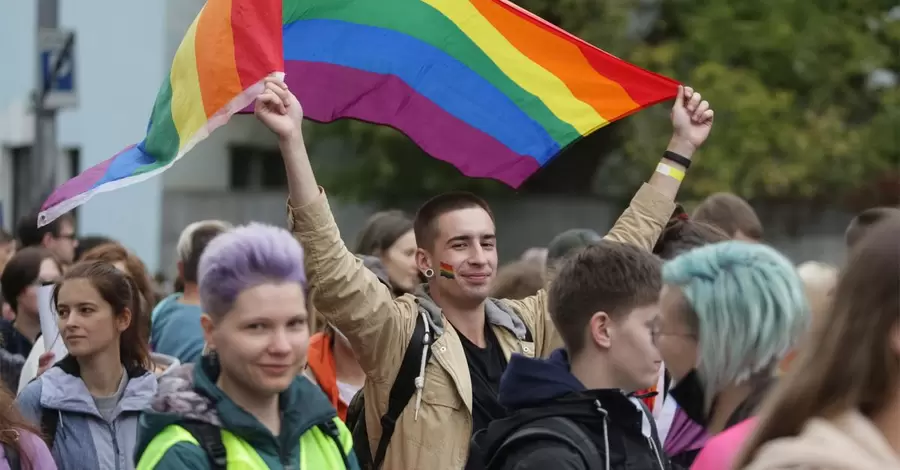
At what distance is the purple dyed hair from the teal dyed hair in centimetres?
99

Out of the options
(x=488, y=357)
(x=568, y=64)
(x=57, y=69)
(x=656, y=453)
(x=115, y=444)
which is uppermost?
(x=57, y=69)

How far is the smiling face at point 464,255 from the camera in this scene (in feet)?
17.3

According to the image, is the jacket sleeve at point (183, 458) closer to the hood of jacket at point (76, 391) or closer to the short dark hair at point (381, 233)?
the hood of jacket at point (76, 391)

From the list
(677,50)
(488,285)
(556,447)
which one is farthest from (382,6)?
(677,50)

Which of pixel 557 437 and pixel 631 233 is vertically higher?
pixel 631 233

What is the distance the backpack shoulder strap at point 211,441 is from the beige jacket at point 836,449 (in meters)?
1.37

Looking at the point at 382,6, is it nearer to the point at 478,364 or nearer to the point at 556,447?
the point at 478,364

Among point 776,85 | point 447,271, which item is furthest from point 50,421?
point 776,85

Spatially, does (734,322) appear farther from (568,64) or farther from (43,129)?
(43,129)

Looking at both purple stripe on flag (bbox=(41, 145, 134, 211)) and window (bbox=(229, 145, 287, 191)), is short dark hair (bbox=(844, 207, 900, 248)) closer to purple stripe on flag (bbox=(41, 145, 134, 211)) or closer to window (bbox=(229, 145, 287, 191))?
purple stripe on flag (bbox=(41, 145, 134, 211))

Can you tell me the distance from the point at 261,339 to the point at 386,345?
4.32 feet

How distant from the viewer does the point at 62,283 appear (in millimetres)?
5895

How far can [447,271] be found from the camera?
5344mm

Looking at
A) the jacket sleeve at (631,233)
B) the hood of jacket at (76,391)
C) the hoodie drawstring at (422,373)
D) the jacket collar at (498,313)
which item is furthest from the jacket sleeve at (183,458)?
the jacket sleeve at (631,233)
